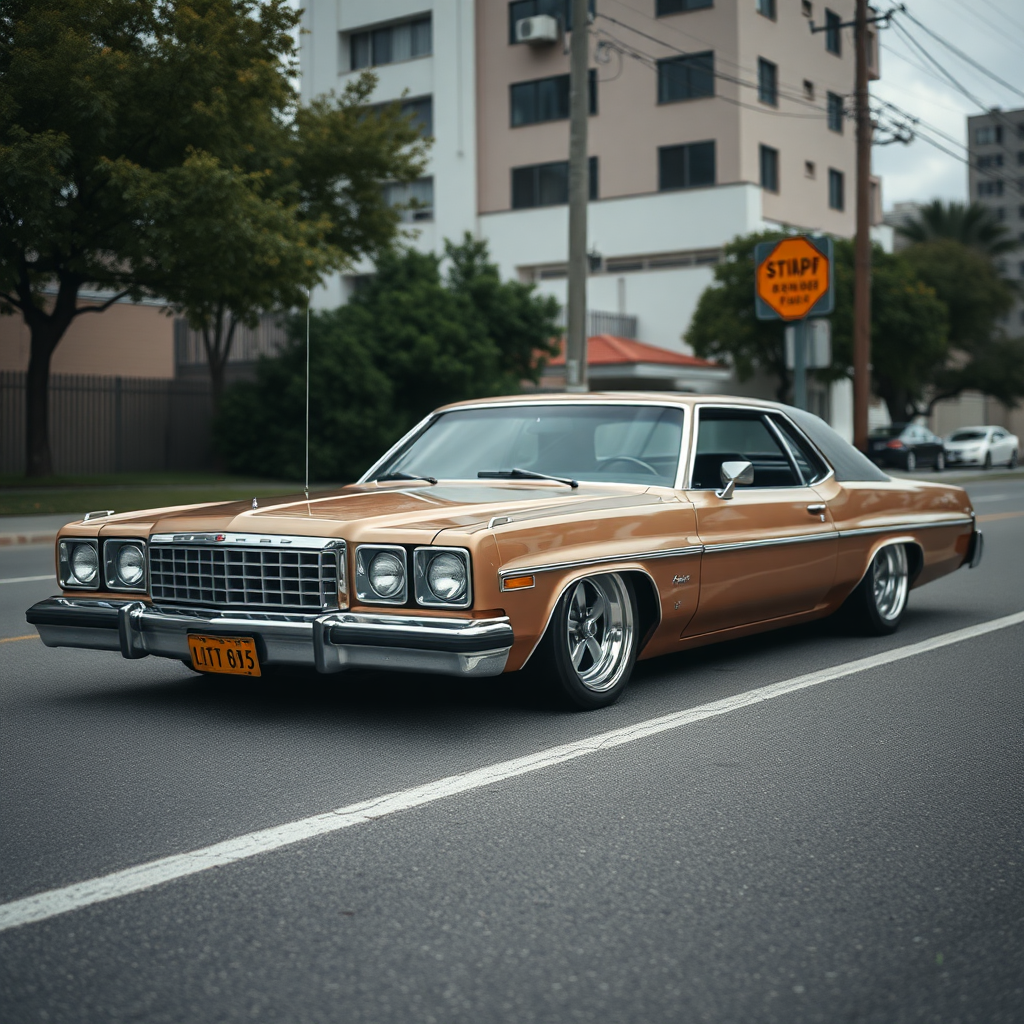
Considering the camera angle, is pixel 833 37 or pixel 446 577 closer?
pixel 446 577

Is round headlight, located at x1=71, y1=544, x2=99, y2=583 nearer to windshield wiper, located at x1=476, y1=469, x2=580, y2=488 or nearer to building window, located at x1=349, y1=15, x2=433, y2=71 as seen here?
windshield wiper, located at x1=476, y1=469, x2=580, y2=488

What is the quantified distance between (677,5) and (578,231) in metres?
26.0

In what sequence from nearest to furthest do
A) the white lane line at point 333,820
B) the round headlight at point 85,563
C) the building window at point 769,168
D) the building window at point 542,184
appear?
the white lane line at point 333,820 → the round headlight at point 85,563 → the building window at point 769,168 → the building window at point 542,184

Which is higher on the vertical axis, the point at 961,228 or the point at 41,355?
the point at 961,228

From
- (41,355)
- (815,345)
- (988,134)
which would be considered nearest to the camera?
(815,345)

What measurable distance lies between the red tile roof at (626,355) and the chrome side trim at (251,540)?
31987mm

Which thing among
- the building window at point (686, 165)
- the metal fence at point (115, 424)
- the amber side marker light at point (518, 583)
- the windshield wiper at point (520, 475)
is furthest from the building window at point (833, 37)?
the amber side marker light at point (518, 583)

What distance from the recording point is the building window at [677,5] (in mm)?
41531

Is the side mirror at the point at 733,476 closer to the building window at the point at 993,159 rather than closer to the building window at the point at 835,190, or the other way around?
the building window at the point at 835,190

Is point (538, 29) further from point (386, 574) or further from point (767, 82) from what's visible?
point (386, 574)

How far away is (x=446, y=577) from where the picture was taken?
530 cm

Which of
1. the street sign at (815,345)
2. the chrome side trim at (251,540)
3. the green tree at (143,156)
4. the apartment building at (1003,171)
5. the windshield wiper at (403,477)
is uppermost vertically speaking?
the apartment building at (1003,171)

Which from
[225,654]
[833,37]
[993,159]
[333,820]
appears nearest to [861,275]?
[225,654]

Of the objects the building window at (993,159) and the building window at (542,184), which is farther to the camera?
the building window at (993,159)
